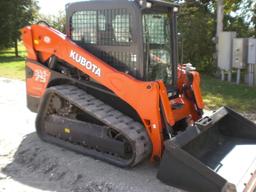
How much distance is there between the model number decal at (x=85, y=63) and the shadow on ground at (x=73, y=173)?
1.12m

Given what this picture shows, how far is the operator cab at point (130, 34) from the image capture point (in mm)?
5023

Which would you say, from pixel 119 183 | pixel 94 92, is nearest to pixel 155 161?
pixel 119 183

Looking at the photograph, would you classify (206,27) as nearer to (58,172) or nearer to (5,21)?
(58,172)

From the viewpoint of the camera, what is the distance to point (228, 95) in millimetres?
9828

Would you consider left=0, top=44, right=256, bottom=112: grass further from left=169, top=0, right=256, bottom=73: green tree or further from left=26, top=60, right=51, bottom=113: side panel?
left=26, top=60, right=51, bottom=113: side panel

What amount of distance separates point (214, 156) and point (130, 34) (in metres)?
1.83

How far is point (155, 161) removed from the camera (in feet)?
16.4

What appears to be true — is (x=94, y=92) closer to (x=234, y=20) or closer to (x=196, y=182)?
(x=196, y=182)

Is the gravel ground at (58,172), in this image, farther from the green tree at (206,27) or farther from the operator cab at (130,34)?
the green tree at (206,27)

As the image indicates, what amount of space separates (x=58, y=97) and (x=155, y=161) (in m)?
1.61

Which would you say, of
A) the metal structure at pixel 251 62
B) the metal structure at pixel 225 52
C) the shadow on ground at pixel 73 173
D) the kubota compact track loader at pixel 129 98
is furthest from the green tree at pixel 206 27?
the shadow on ground at pixel 73 173

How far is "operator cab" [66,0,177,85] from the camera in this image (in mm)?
5023

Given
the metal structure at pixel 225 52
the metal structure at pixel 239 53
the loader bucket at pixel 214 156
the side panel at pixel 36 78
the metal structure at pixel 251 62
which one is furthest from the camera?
the metal structure at pixel 225 52

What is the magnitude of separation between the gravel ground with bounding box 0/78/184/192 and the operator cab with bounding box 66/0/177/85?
1219 millimetres
